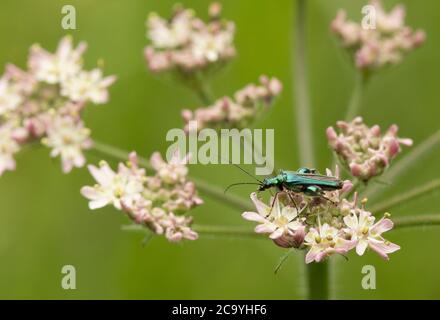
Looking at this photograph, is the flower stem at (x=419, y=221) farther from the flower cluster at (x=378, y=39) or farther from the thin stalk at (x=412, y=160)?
the flower cluster at (x=378, y=39)

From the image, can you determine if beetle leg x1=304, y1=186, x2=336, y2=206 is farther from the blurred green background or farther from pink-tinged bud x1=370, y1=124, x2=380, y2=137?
the blurred green background

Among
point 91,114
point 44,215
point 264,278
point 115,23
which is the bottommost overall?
point 264,278

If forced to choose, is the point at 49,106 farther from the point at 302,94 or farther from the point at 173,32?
the point at 302,94

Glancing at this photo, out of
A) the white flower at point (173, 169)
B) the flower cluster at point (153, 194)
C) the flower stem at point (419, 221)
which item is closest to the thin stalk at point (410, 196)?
the flower stem at point (419, 221)

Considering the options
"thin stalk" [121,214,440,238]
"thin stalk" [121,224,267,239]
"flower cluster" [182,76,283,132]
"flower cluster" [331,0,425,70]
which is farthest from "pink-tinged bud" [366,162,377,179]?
"flower cluster" [331,0,425,70]

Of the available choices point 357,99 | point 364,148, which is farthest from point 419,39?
point 364,148
